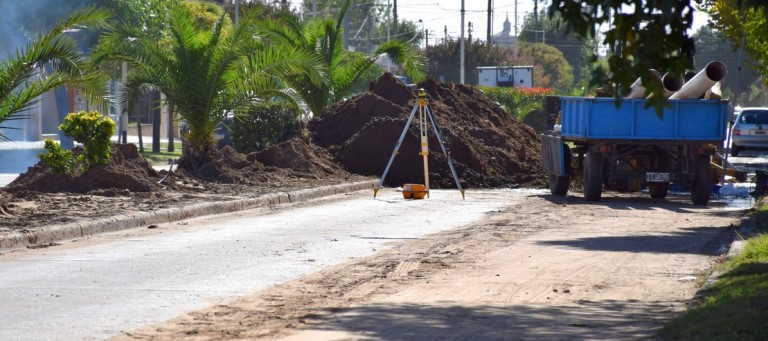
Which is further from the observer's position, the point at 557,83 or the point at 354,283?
the point at 557,83

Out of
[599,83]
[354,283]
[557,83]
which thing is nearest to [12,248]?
[354,283]

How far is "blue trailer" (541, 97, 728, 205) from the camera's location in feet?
70.3

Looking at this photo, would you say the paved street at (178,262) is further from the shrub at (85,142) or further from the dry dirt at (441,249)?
the shrub at (85,142)

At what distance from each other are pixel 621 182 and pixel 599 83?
17.1 metres

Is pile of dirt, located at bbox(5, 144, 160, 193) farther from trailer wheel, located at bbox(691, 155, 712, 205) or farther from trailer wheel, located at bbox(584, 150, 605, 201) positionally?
trailer wheel, located at bbox(691, 155, 712, 205)

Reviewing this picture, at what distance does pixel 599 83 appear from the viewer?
6824 mm

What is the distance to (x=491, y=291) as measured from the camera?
9961 millimetres

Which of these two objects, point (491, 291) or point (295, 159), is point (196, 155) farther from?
point (491, 291)

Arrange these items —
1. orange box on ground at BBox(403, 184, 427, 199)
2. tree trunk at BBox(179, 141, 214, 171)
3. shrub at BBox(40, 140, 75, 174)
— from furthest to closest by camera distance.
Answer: tree trunk at BBox(179, 141, 214, 171) → orange box on ground at BBox(403, 184, 427, 199) → shrub at BBox(40, 140, 75, 174)

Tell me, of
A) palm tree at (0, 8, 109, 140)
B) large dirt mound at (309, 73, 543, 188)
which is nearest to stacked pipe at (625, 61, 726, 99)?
large dirt mound at (309, 73, 543, 188)

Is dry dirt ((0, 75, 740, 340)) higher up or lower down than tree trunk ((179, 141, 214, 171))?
lower down

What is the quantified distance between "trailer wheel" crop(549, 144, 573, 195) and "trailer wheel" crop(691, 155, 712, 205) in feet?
8.15

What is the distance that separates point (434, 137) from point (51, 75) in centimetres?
1305

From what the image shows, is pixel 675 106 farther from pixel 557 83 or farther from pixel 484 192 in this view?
pixel 557 83
